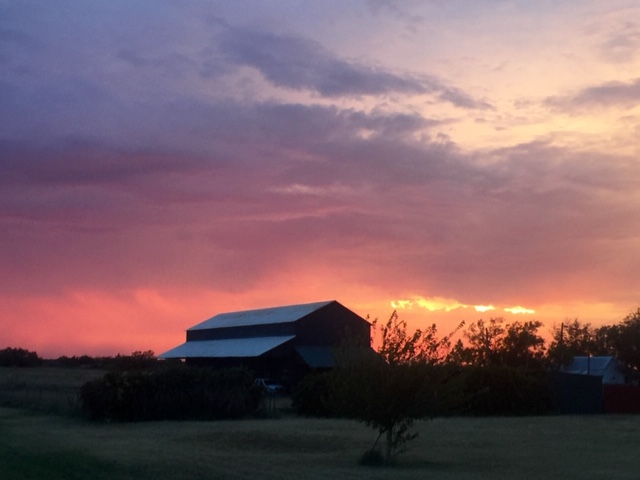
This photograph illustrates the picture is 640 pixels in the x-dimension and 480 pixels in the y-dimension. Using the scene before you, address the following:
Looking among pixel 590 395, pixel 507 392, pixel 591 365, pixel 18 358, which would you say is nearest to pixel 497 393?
pixel 507 392

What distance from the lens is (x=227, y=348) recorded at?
262 ft

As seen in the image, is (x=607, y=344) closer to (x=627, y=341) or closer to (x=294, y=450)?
(x=627, y=341)

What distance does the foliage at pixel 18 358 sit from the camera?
135m

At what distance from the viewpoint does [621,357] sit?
9488 cm

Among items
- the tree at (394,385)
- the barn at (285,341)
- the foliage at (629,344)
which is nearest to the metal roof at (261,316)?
the barn at (285,341)

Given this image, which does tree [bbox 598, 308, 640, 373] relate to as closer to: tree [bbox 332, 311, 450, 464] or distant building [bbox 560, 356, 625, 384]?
distant building [bbox 560, 356, 625, 384]

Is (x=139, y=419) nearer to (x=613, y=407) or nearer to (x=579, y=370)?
(x=613, y=407)

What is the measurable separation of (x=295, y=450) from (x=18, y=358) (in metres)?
118

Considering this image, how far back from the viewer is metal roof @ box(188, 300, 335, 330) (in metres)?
75.8

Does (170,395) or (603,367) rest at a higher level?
(603,367)

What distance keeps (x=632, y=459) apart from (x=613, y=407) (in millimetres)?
32122

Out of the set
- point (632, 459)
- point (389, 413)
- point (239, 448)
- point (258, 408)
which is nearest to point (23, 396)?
point (258, 408)

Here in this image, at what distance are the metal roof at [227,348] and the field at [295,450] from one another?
87.4 feet

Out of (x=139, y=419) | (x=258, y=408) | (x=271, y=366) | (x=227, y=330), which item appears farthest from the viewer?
(x=227, y=330)
